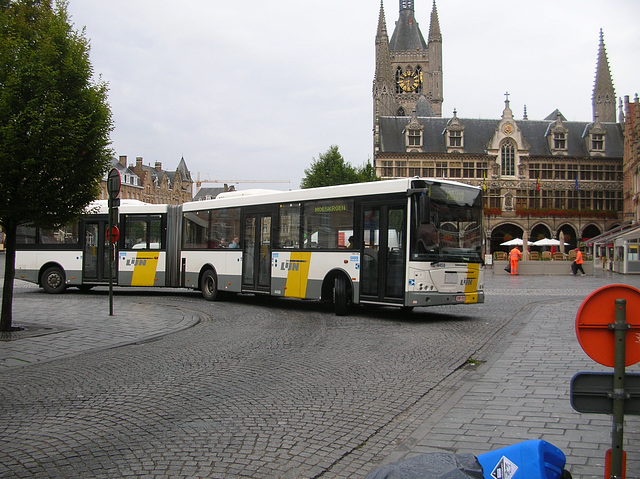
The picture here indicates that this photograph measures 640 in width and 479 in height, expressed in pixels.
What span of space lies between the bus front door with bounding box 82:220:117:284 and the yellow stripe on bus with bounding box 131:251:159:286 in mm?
740

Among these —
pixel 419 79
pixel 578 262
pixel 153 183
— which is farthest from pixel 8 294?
pixel 419 79

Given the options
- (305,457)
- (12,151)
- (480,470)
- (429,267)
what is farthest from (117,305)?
(480,470)

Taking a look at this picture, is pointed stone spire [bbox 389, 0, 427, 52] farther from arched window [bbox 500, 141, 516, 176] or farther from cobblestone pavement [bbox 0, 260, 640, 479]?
cobblestone pavement [bbox 0, 260, 640, 479]

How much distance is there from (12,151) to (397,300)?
7303 mm

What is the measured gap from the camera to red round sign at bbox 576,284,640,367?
9.39 feet

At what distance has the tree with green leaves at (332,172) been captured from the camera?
181ft

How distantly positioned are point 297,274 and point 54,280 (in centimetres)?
914

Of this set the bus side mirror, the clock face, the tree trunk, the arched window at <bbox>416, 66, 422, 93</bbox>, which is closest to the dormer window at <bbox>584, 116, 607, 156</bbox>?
the arched window at <bbox>416, 66, 422, 93</bbox>

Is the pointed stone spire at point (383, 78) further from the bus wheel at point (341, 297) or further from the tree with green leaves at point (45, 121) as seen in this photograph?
the tree with green leaves at point (45, 121)

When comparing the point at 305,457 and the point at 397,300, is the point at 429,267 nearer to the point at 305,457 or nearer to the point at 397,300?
the point at 397,300

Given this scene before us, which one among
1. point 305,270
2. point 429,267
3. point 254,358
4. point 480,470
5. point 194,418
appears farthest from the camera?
point 305,270

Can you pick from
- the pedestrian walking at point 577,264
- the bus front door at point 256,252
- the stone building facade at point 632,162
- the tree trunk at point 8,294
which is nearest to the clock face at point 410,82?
the stone building facade at point 632,162

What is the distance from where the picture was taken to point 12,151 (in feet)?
29.8

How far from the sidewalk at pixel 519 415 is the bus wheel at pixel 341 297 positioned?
4.67 meters
